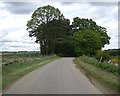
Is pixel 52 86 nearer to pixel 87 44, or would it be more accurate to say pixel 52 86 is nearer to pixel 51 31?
pixel 87 44

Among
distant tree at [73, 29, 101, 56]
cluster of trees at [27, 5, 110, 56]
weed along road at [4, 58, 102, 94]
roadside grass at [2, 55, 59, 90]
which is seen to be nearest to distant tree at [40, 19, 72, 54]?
cluster of trees at [27, 5, 110, 56]

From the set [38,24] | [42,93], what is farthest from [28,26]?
[42,93]

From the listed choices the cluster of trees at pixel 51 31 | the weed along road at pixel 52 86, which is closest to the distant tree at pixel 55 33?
the cluster of trees at pixel 51 31

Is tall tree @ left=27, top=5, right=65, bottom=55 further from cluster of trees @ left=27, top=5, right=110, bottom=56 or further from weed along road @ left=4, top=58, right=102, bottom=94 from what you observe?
weed along road @ left=4, top=58, right=102, bottom=94

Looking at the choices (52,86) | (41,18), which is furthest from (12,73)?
(41,18)

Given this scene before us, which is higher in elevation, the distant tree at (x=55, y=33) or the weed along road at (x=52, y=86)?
the distant tree at (x=55, y=33)

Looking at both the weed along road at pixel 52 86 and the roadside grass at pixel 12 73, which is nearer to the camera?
the weed along road at pixel 52 86

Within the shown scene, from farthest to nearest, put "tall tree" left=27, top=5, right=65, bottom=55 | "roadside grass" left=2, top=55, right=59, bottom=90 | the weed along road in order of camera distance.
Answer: "tall tree" left=27, top=5, right=65, bottom=55, "roadside grass" left=2, top=55, right=59, bottom=90, the weed along road

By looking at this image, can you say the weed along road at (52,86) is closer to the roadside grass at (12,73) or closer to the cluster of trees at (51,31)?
the roadside grass at (12,73)

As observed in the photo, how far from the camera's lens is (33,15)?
103625mm

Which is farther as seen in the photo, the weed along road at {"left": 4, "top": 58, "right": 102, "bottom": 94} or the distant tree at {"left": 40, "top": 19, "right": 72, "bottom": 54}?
the distant tree at {"left": 40, "top": 19, "right": 72, "bottom": 54}

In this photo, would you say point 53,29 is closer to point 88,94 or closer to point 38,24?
point 38,24

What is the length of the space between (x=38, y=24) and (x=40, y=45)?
8019mm

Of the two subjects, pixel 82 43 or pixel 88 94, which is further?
pixel 82 43
